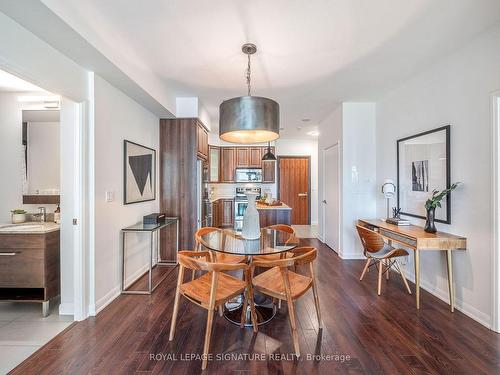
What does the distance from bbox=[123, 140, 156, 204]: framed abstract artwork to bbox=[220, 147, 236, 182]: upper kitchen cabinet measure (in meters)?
3.01

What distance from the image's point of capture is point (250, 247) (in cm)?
211

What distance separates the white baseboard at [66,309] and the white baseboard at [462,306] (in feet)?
13.0

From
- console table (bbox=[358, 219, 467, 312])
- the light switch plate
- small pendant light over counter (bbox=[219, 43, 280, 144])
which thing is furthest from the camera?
the light switch plate

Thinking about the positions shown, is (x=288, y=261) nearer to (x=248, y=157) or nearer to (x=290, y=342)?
(x=290, y=342)

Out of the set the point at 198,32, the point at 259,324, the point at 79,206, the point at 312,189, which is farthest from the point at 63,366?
the point at 312,189

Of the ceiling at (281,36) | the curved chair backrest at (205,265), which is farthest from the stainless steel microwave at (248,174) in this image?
the curved chair backrest at (205,265)

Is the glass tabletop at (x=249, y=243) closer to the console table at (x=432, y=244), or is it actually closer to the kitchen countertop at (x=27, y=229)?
the console table at (x=432, y=244)

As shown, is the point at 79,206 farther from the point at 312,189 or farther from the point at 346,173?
the point at 312,189

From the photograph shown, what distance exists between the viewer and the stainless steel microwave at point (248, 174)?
21.7ft

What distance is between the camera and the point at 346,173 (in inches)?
158

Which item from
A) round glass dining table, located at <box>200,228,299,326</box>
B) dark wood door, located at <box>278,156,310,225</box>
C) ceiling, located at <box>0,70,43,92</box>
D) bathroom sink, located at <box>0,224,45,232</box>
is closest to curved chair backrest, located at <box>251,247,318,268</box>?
round glass dining table, located at <box>200,228,299,326</box>

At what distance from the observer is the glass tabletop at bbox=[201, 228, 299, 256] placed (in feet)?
6.57

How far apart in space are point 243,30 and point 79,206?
2.29 metres

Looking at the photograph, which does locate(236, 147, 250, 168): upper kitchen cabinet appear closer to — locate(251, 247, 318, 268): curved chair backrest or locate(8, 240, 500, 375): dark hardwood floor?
locate(8, 240, 500, 375): dark hardwood floor
